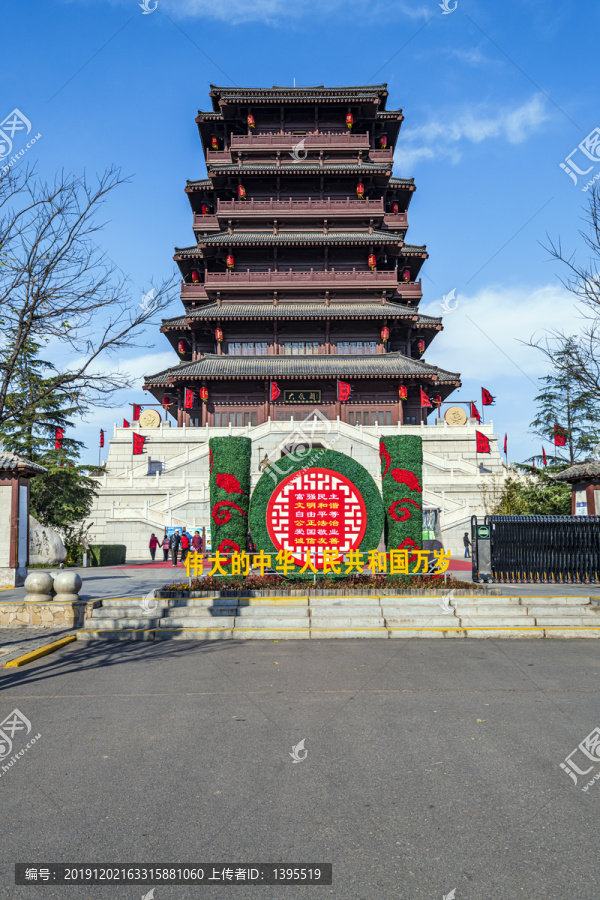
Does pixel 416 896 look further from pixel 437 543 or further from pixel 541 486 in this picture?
pixel 541 486

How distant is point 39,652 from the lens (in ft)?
30.1

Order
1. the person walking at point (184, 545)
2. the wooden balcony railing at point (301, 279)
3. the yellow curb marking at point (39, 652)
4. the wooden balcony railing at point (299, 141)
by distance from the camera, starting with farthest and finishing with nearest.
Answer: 1. the wooden balcony railing at point (299, 141)
2. the wooden balcony railing at point (301, 279)
3. the person walking at point (184, 545)
4. the yellow curb marking at point (39, 652)

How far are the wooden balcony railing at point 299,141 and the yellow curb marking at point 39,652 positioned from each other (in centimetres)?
4185

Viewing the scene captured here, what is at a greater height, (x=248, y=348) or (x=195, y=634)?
(x=248, y=348)

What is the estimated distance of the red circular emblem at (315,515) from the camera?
13.5 meters

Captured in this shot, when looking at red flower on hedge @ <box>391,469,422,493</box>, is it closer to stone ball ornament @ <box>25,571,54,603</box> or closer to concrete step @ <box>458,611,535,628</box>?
concrete step @ <box>458,611,535,628</box>

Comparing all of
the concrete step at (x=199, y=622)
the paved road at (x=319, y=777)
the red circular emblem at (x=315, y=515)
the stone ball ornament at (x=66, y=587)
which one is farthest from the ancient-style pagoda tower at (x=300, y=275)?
the paved road at (x=319, y=777)

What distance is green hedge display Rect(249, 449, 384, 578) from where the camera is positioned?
13.5 metres

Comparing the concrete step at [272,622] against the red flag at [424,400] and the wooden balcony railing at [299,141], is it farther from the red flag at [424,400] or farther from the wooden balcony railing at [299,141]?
the wooden balcony railing at [299,141]

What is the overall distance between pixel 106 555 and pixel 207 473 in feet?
25.9

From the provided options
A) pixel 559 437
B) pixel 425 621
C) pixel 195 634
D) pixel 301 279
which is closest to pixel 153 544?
pixel 195 634

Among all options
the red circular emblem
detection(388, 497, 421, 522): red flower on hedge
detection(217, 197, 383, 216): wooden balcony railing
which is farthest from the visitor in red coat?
detection(217, 197, 383, 216): wooden balcony railing

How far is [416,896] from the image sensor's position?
3215 mm

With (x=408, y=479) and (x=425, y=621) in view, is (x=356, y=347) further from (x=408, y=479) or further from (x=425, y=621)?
(x=425, y=621)
